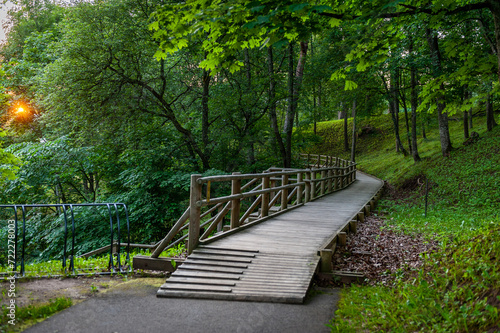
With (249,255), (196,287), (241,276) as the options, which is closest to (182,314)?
(196,287)

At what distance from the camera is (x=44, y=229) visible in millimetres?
14633

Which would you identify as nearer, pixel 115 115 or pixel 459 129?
pixel 115 115

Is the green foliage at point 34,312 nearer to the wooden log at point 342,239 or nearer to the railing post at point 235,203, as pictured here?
the railing post at point 235,203

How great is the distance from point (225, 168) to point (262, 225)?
26.9ft

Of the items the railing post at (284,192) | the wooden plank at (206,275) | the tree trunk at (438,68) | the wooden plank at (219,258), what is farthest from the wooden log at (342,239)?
the tree trunk at (438,68)

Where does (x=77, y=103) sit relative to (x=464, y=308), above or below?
above

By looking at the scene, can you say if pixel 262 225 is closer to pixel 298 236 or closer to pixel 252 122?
pixel 298 236

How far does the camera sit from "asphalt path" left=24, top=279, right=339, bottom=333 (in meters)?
4.00

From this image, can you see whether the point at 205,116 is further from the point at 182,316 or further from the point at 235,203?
the point at 182,316

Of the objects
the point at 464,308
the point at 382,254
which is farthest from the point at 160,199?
the point at 464,308

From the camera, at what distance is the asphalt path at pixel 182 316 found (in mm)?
3998

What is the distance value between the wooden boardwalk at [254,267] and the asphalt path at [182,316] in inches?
5.9

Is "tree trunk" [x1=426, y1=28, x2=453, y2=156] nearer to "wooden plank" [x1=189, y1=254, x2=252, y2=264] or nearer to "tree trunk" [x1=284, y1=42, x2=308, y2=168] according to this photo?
"tree trunk" [x1=284, y1=42, x2=308, y2=168]

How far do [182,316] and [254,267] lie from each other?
1585 millimetres
